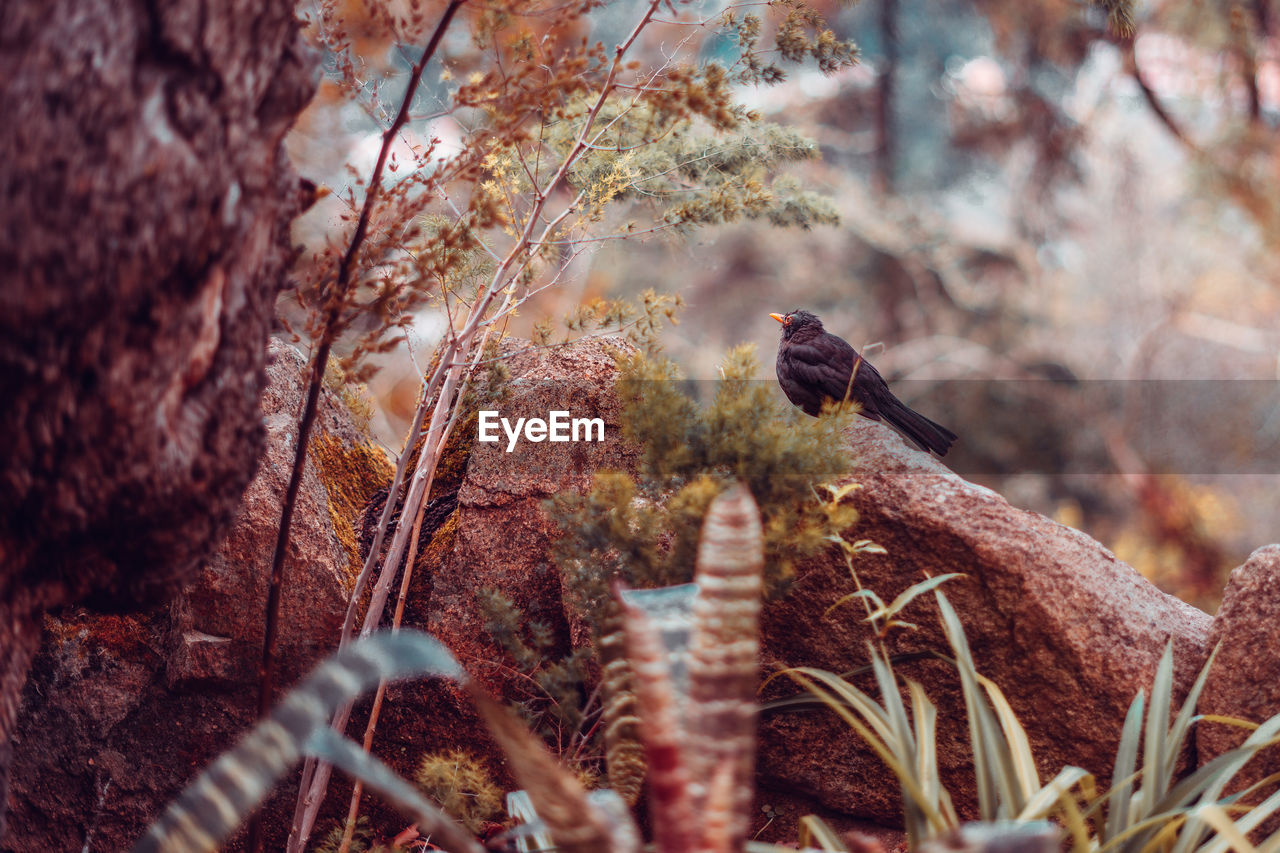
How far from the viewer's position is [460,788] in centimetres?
191

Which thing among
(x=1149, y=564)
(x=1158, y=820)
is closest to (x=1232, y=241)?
(x=1149, y=564)

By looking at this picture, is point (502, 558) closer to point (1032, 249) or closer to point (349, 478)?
point (349, 478)

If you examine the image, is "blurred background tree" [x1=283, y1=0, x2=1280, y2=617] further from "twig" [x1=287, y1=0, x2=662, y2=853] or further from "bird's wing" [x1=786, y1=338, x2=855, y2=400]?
"twig" [x1=287, y1=0, x2=662, y2=853]

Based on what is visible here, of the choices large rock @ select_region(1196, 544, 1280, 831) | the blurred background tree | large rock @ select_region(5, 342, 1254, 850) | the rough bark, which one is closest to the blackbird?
large rock @ select_region(5, 342, 1254, 850)

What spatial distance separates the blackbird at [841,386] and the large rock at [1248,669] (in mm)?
754

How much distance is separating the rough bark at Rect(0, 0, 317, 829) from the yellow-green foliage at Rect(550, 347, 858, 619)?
77 cm

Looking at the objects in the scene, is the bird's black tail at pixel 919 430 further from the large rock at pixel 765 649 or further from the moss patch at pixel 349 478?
the moss patch at pixel 349 478

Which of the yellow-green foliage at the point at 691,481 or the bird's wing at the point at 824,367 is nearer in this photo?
the yellow-green foliage at the point at 691,481

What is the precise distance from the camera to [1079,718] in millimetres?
2160

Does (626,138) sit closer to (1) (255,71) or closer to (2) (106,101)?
(1) (255,71)

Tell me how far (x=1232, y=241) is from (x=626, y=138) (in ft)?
27.4

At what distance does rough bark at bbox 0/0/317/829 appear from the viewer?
1.05 m

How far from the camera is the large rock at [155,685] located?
89.9 inches

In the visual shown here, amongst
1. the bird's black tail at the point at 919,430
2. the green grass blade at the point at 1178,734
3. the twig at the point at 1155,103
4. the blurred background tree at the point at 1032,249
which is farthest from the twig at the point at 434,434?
the twig at the point at 1155,103
